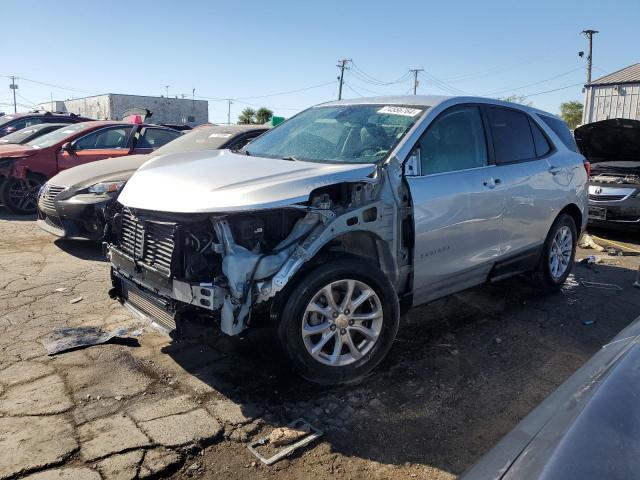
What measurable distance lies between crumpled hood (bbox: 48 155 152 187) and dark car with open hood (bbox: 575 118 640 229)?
22.6ft

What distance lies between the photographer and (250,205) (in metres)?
2.96

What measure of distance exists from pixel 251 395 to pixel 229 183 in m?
1.31

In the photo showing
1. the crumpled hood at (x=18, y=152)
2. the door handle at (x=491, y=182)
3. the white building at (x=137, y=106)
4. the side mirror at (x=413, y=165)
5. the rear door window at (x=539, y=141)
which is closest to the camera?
the side mirror at (x=413, y=165)

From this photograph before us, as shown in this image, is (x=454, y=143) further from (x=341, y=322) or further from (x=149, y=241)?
(x=149, y=241)

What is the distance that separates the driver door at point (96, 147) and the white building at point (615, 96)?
63.5 feet

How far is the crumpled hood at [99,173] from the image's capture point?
6469 mm

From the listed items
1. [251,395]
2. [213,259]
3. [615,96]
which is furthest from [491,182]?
[615,96]

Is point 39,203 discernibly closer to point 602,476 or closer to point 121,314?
point 121,314

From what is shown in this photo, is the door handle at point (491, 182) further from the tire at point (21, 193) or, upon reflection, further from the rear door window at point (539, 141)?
the tire at point (21, 193)

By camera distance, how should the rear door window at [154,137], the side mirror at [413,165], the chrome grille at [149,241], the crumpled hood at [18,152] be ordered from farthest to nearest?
the rear door window at [154,137] < the crumpled hood at [18,152] < the side mirror at [413,165] < the chrome grille at [149,241]

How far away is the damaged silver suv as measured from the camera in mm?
3086

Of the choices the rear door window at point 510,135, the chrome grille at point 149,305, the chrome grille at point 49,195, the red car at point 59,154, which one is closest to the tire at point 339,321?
the chrome grille at point 149,305

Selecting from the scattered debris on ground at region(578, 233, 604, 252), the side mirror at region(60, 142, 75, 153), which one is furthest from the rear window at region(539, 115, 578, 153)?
the side mirror at region(60, 142, 75, 153)

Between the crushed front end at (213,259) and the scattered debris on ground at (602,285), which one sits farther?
the scattered debris on ground at (602,285)
